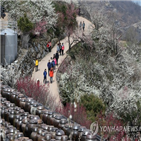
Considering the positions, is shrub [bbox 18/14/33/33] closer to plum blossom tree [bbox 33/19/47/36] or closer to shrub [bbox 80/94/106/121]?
plum blossom tree [bbox 33/19/47/36]

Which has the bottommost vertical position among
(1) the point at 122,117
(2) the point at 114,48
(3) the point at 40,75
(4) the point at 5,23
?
(1) the point at 122,117

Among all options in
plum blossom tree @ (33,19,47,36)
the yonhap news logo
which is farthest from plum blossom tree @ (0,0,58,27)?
the yonhap news logo

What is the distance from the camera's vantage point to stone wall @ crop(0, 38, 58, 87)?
55.4 ft

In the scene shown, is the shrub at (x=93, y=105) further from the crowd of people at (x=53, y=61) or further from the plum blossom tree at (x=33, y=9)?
the plum blossom tree at (x=33, y=9)

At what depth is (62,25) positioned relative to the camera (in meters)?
36.0

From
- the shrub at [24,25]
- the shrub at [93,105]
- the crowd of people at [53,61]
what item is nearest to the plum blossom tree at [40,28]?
the crowd of people at [53,61]

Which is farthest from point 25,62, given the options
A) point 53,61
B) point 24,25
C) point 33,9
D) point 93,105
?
point 33,9

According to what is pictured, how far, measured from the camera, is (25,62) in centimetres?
2428

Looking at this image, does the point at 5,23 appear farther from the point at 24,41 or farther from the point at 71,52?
the point at 71,52

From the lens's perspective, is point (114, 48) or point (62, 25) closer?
point (114, 48)

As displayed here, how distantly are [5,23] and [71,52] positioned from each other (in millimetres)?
8113

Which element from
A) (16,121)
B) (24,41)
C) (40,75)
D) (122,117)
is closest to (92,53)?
(24,41)

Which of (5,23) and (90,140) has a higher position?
(5,23)

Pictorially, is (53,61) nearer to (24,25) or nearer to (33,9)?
(24,25)
